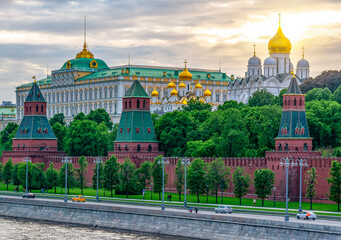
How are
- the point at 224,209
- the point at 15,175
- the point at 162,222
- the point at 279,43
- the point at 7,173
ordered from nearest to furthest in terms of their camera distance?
the point at 162,222 < the point at 224,209 < the point at 15,175 < the point at 7,173 < the point at 279,43

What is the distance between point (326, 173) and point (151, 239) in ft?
70.2

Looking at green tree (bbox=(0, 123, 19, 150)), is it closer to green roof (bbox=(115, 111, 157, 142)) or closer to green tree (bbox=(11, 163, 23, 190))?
green tree (bbox=(11, 163, 23, 190))

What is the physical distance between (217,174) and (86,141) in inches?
1663

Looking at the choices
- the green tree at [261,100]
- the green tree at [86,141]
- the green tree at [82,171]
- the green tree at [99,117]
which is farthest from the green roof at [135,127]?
the green tree at [99,117]

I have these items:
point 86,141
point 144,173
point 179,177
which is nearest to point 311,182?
point 179,177

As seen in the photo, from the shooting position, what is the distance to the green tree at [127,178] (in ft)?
320

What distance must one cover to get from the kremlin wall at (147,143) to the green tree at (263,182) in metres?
2.49

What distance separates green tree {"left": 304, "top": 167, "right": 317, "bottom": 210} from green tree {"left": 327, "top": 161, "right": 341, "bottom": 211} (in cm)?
181

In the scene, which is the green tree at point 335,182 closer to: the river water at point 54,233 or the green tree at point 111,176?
the river water at point 54,233

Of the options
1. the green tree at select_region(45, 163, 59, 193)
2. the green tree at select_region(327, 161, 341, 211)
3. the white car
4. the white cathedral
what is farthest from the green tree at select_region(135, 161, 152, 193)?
the white cathedral

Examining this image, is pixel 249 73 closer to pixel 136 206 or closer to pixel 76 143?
pixel 76 143

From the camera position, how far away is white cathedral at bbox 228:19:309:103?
18625cm

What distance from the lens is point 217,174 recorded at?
91.5 m

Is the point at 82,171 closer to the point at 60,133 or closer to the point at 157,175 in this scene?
the point at 157,175
